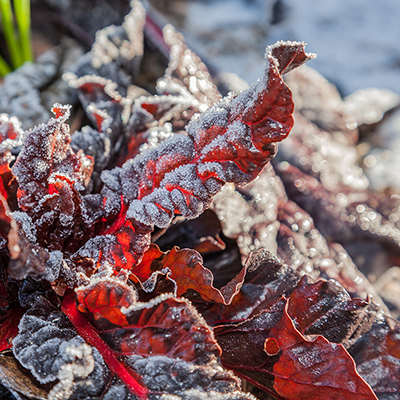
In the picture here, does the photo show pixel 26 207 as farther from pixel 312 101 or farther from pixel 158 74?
pixel 312 101

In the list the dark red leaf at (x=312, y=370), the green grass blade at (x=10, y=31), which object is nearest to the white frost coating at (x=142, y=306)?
the dark red leaf at (x=312, y=370)

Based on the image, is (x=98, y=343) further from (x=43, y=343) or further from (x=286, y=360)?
(x=286, y=360)

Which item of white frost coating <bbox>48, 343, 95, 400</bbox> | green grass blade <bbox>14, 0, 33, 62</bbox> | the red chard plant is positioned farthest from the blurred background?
white frost coating <bbox>48, 343, 95, 400</bbox>

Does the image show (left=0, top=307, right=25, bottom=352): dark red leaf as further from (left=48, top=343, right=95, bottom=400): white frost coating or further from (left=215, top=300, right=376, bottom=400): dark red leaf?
(left=215, top=300, right=376, bottom=400): dark red leaf

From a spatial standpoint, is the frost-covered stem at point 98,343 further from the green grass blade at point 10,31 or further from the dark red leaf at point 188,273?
the green grass blade at point 10,31

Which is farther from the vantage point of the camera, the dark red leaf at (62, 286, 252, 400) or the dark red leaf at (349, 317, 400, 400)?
the dark red leaf at (349, 317, 400, 400)

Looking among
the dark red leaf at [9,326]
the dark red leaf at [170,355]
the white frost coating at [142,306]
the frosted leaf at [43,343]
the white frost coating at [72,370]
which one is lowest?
the dark red leaf at [170,355]

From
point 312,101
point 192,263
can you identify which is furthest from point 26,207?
point 312,101
